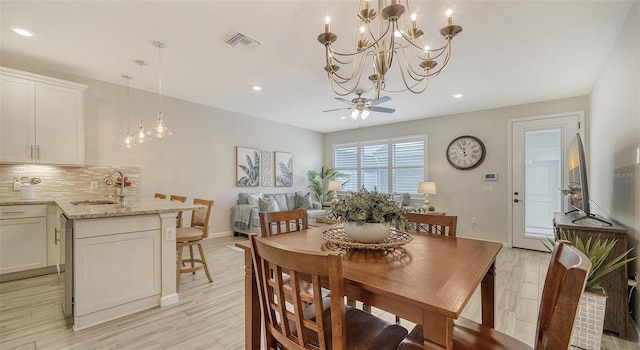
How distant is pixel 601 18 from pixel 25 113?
6052mm

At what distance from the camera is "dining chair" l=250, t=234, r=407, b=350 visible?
870 millimetres

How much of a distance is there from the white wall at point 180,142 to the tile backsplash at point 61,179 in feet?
0.55

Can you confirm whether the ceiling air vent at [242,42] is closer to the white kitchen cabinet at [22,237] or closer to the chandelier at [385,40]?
the chandelier at [385,40]

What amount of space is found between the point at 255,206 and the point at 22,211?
10.0ft

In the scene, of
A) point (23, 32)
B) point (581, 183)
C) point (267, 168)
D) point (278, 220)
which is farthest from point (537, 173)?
point (23, 32)

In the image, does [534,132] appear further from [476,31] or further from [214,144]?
[214,144]

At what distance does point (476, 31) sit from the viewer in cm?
254

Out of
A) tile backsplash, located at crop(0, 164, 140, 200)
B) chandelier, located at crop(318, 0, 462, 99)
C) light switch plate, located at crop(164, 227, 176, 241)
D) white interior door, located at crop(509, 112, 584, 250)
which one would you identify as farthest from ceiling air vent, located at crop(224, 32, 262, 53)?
white interior door, located at crop(509, 112, 584, 250)

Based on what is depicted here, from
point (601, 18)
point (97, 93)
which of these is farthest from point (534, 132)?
point (97, 93)

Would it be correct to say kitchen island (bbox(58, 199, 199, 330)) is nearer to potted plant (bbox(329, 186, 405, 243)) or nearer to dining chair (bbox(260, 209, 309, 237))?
dining chair (bbox(260, 209, 309, 237))

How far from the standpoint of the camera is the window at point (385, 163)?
20.0ft

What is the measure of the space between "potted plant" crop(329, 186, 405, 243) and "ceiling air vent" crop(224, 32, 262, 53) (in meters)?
2.14

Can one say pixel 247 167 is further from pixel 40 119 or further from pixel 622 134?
pixel 622 134

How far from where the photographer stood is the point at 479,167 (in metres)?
5.18
